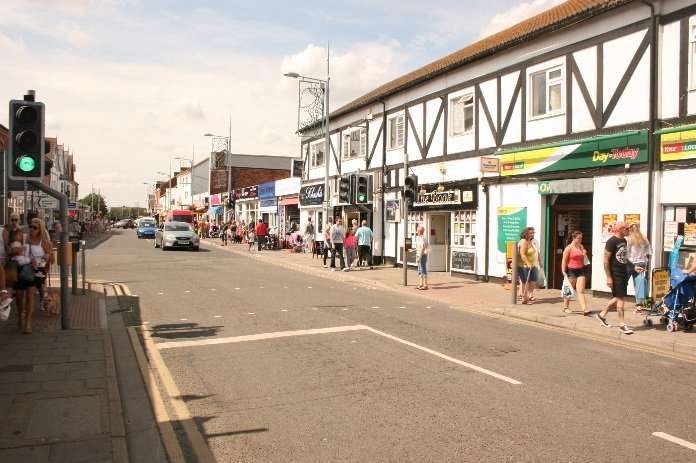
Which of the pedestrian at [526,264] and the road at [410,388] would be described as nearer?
the road at [410,388]

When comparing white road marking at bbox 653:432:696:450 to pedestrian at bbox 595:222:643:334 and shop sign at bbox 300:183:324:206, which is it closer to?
pedestrian at bbox 595:222:643:334

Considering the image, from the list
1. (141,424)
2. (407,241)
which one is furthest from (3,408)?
(407,241)

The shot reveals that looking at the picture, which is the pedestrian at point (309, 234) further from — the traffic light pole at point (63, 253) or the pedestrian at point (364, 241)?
the traffic light pole at point (63, 253)

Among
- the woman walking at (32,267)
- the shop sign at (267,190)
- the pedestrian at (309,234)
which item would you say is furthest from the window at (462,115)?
the shop sign at (267,190)

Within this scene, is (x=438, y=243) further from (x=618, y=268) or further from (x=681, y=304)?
(x=681, y=304)

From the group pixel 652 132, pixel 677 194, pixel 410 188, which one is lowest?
pixel 677 194

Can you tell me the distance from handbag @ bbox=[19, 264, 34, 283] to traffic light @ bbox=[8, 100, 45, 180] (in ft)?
4.85

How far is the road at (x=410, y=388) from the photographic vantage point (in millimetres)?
4477

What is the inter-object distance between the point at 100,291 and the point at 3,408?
342 inches

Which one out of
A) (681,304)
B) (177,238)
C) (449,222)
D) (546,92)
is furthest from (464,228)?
(177,238)

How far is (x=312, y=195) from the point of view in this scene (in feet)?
95.5

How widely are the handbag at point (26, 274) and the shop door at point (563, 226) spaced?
11688 millimetres

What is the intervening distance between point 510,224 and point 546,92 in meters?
3.57

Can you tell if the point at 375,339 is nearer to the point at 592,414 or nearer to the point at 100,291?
the point at 592,414
